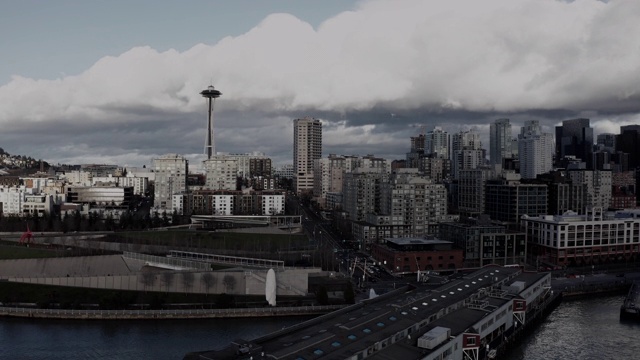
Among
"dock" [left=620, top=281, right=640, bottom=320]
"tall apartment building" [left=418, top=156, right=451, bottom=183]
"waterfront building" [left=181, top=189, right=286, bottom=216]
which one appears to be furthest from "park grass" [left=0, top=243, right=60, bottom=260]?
"tall apartment building" [left=418, top=156, right=451, bottom=183]

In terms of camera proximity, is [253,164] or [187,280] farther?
[253,164]

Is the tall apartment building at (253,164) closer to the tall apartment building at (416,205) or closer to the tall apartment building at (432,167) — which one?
the tall apartment building at (432,167)

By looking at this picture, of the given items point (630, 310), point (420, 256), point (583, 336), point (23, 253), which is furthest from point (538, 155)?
point (23, 253)

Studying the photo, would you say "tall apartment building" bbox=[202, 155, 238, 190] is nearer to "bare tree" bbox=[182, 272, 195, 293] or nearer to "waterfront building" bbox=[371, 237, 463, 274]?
"waterfront building" bbox=[371, 237, 463, 274]

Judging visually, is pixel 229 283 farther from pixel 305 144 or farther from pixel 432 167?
pixel 305 144

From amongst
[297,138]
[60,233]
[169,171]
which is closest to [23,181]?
[169,171]

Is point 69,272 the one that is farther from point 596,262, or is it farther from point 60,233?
point 596,262

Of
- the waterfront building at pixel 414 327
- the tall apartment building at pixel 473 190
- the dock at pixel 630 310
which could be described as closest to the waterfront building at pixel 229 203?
the tall apartment building at pixel 473 190
